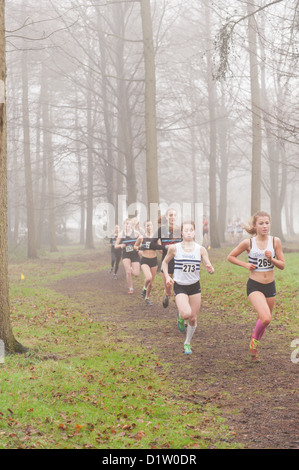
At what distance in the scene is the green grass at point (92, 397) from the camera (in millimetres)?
4781

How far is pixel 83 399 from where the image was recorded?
230 inches

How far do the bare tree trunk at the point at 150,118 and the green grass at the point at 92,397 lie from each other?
285 inches

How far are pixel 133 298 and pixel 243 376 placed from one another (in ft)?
24.9

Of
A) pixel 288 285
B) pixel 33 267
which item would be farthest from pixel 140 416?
pixel 33 267

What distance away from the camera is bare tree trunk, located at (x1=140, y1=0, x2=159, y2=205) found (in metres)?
16.7

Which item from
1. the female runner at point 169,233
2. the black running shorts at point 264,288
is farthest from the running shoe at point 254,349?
the female runner at point 169,233

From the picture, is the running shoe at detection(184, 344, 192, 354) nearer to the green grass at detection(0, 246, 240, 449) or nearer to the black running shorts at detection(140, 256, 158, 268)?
the green grass at detection(0, 246, 240, 449)

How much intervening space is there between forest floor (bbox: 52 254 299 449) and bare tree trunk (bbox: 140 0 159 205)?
486 cm

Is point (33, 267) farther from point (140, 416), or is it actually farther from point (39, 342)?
point (140, 416)

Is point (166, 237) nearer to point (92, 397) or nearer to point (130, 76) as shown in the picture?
point (92, 397)

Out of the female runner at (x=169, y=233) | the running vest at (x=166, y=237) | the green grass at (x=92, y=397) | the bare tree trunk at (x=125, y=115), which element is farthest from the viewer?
the bare tree trunk at (x=125, y=115)

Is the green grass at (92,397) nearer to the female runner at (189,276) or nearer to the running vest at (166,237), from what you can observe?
the female runner at (189,276)

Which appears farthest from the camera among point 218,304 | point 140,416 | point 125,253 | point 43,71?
point 43,71

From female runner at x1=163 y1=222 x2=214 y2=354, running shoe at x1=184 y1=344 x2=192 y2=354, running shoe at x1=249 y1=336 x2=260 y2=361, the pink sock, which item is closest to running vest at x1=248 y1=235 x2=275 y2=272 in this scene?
the pink sock
